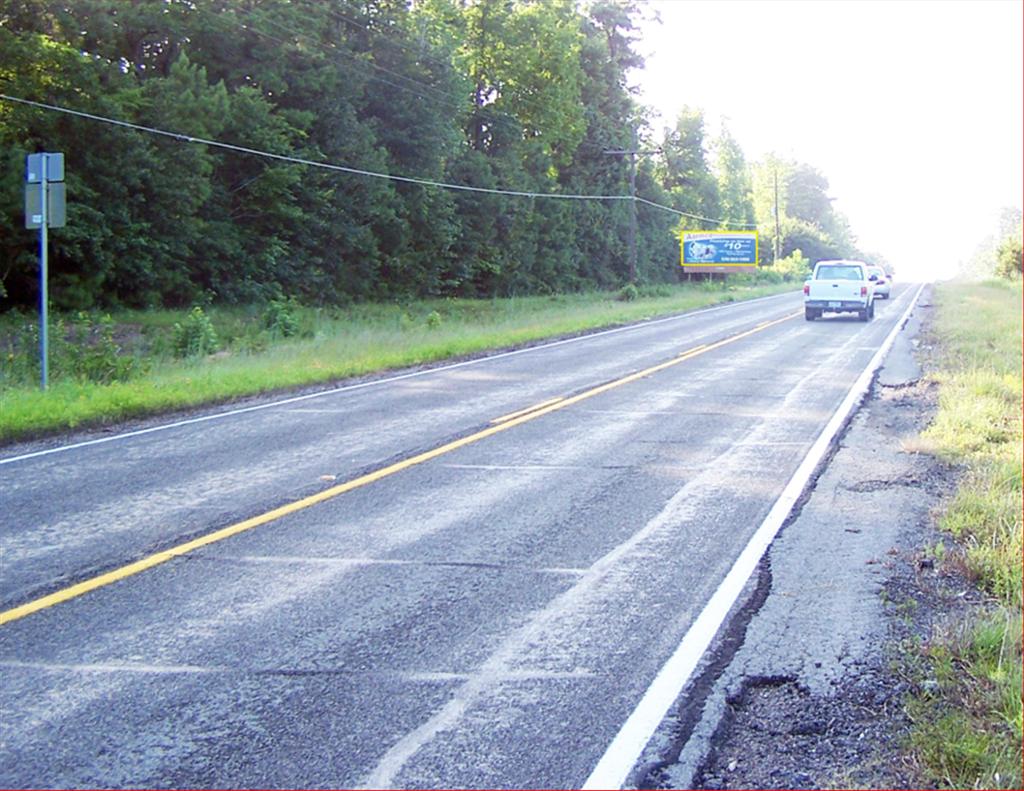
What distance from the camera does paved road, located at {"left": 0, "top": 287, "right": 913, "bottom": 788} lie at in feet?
14.6

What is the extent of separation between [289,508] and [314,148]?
34084mm

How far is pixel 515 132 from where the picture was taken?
5794 cm

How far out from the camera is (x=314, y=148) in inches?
1612

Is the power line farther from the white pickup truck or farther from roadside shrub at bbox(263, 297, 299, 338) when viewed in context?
the white pickup truck

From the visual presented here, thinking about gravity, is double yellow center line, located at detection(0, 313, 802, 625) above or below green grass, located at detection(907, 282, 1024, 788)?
below

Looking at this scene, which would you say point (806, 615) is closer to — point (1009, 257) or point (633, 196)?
point (1009, 257)

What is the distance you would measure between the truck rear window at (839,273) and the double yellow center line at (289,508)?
19.5 metres

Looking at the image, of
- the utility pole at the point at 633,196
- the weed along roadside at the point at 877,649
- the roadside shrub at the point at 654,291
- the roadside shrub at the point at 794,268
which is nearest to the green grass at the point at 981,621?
the weed along roadside at the point at 877,649

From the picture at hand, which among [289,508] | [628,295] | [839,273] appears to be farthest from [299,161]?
[289,508]

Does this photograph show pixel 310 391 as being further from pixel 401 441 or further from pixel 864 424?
pixel 864 424

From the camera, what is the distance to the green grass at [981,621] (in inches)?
165

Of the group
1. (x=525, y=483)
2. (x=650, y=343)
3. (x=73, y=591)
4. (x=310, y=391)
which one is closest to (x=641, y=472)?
(x=525, y=483)

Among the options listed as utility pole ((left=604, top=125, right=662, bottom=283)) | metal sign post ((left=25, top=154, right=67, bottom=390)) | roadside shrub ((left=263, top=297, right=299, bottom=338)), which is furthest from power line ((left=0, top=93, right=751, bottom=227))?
metal sign post ((left=25, top=154, right=67, bottom=390))

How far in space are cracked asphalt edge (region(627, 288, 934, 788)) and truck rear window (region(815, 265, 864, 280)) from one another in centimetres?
2590
